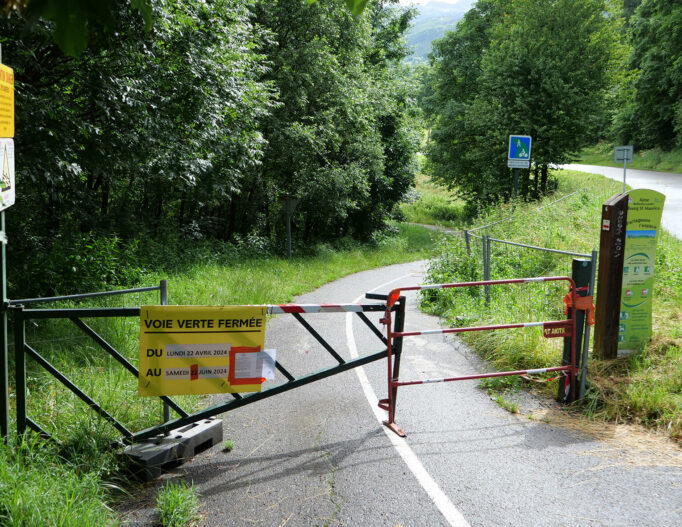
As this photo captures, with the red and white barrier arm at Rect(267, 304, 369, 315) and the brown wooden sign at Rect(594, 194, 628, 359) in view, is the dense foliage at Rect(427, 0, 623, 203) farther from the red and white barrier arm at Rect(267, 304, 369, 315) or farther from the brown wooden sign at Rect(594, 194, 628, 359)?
the red and white barrier arm at Rect(267, 304, 369, 315)

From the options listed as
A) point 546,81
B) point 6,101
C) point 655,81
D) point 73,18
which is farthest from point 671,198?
point 73,18

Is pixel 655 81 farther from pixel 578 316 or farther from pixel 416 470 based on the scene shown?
pixel 416 470

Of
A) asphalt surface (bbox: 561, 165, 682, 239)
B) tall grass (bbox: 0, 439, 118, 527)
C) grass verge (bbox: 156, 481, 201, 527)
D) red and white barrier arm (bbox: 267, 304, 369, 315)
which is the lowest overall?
grass verge (bbox: 156, 481, 201, 527)

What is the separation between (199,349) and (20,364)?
136 cm

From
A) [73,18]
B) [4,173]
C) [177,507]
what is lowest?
[177,507]

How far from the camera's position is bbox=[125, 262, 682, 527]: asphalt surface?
383 centimetres

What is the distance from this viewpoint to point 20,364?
4242 mm

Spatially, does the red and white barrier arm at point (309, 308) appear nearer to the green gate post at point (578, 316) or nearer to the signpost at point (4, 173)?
the signpost at point (4, 173)

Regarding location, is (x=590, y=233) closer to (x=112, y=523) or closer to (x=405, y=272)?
(x=405, y=272)

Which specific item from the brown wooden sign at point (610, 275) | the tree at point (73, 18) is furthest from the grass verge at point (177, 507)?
the brown wooden sign at point (610, 275)

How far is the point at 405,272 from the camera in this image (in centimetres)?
1988

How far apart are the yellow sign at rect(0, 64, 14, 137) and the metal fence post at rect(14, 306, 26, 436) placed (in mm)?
1349

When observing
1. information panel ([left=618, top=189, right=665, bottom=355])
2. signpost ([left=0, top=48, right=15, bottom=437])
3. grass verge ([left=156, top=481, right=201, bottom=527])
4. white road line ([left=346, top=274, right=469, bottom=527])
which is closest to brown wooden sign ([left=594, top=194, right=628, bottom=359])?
information panel ([left=618, top=189, right=665, bottom=355])

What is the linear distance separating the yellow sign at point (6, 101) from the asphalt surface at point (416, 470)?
2.94 metres
